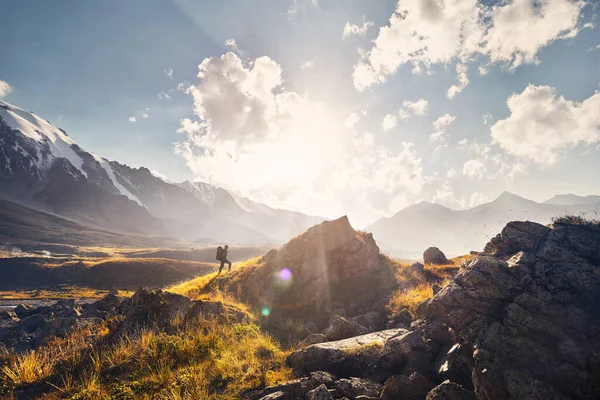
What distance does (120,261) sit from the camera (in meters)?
75.6

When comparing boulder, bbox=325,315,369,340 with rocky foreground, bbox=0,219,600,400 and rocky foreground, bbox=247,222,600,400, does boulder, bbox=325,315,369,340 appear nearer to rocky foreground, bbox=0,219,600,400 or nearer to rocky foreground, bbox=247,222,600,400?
rocky foreground, bbox=0,219,600,400

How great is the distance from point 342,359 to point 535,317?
16.6 feet

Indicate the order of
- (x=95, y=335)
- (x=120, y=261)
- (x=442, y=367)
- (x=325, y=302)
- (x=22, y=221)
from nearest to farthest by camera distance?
(x=442, y=367) < (x=95, y=335) < (x=325, y=302) < (x=120, y=261) < (x=22, y=221)

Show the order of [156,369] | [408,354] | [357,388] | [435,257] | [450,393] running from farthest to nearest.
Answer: [435,257] < [408,354] < [156,369] < [357,388] < [450,393]

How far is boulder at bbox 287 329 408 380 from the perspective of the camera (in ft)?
25.9

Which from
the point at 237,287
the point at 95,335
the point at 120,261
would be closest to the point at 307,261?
the point at 237,287

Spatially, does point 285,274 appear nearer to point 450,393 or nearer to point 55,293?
point 450,393

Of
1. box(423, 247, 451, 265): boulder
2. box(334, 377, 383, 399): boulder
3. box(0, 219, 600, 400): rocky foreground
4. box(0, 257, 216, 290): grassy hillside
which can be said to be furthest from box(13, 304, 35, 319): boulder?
box(423, 247, 451, 265): boulder

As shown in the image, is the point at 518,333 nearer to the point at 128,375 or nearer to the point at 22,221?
the point at 128,375

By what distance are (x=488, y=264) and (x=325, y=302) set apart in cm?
1221

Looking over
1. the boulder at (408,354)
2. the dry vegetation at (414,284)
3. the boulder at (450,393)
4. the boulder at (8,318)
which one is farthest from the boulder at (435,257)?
the boulder at (8,318)

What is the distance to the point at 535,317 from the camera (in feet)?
19.9

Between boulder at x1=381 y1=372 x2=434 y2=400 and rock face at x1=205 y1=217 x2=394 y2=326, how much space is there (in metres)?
10.1

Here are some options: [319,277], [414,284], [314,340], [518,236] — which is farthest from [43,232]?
[518,236]
